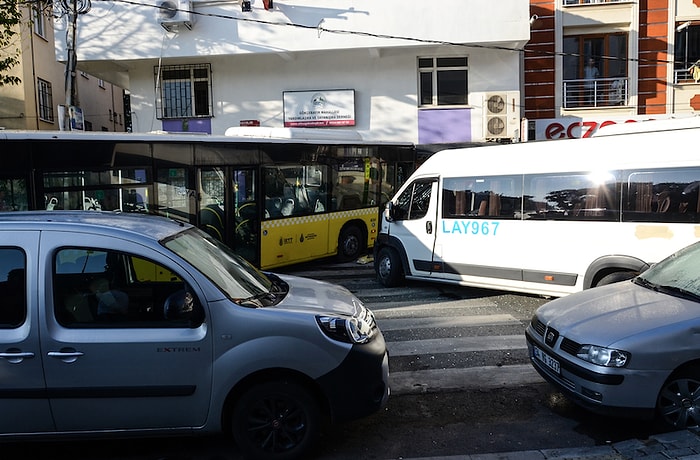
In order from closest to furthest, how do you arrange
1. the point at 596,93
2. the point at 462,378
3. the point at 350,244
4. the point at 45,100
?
the point at 462,378
the point at 350,244
the point at 596,93
the point at 45,100

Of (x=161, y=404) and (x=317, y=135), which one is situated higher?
(x=317, y=135)

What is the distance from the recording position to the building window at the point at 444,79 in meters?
17.4

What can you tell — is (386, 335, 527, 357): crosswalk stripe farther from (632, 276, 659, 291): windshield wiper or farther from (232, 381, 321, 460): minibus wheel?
(232, 381, 321, 460): minibus wheel

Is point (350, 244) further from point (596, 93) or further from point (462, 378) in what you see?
point (596, 93)

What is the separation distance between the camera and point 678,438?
3770mm

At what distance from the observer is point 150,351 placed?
138 inches

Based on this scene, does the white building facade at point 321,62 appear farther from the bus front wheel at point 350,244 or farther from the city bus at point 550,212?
the city bus at point 550,212

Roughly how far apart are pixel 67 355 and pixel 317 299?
1693 millimetres

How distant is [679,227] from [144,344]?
20.2ft

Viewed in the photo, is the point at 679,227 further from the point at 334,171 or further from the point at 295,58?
the point at 295,58

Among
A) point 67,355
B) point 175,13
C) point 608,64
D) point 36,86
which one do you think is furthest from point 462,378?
point 36,86

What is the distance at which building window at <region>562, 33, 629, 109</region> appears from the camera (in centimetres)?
1766

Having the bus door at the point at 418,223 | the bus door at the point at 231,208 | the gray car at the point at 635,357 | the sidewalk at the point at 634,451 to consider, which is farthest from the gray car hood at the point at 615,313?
the bus door at the point at 231,208

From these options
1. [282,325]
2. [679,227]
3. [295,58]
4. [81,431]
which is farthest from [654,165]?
[295,58]
